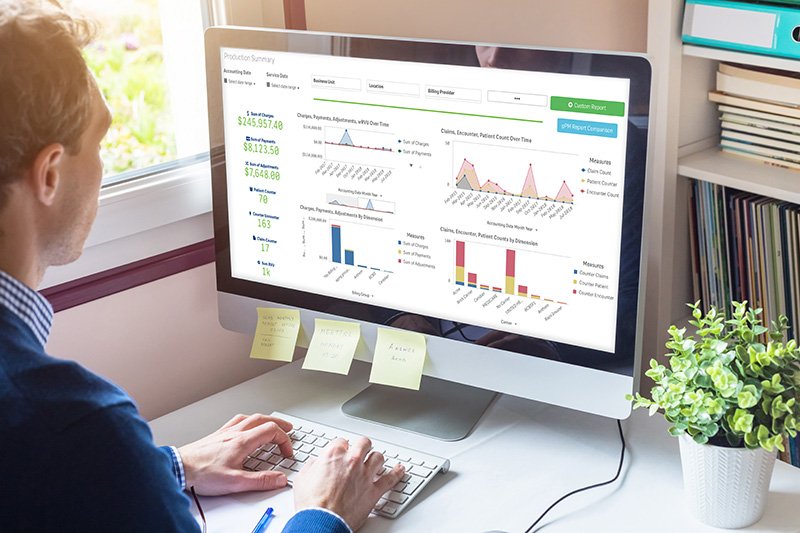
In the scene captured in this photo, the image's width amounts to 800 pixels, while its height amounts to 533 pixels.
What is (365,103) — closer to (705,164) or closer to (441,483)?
(441,483)

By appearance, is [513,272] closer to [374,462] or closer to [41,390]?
[374,462]

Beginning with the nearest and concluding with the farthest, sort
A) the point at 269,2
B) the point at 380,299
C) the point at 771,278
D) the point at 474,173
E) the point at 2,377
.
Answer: the point at 2,377 < the point at 474,173 < the point at 380,299 < the point at 269,2 < the point at 771,278

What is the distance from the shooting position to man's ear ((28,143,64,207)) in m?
0.89

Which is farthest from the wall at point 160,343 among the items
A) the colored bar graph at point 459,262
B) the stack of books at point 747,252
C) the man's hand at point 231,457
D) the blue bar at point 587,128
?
the stack of books at point 747,252

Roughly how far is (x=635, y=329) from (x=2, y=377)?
71 cm

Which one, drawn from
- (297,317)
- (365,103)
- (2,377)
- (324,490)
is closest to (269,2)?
(365,103)

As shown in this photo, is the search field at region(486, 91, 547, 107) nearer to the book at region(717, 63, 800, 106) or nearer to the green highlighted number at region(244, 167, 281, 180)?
the green highlighted number at region(244, 167, 281, 180)

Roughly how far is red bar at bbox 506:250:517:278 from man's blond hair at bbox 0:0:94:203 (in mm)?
544

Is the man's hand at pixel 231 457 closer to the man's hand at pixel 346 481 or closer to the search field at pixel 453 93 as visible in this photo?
the man's hand at pixel 346 481

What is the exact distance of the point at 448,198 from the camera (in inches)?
48.7

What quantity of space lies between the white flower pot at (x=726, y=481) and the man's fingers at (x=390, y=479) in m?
0.34

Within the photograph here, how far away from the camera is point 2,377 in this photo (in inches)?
31.5

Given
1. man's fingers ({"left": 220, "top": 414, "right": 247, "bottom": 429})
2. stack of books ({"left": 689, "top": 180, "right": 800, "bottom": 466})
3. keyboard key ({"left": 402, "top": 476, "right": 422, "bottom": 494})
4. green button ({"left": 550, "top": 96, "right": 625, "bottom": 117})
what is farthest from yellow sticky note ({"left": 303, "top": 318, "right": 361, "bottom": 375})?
stack of books ({"left": 689, "top": 180, "right": 800, "bottom": 466})

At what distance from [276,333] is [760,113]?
888 millimetres
